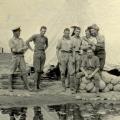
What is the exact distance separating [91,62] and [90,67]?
5.8 inches

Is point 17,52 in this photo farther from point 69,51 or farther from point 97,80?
point 97,80

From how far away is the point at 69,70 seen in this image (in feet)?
51.3

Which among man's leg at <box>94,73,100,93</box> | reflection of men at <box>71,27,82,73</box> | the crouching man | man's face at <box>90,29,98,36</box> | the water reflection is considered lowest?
the water reflection

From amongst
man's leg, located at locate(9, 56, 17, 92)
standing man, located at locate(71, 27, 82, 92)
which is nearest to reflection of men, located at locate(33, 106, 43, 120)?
man's leg, located at locate(9, 56, 17, 92)

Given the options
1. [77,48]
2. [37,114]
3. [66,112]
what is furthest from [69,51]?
[37,114]

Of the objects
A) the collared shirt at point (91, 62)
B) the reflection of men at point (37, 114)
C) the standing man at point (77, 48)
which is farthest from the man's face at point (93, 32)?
the reflection of men at point (37, 114)

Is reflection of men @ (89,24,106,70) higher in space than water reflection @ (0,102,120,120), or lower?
higher

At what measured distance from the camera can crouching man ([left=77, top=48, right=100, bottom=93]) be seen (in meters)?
15.0

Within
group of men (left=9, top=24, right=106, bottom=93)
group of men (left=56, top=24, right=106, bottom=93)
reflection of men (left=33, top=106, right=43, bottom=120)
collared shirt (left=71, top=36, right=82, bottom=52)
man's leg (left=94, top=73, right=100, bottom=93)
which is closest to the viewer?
reflection of men (left=33, top=106, right=43, bottom=120)

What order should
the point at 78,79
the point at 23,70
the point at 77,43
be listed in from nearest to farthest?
1. the point at 78,79
2. the point at 77,43
3. the point at 23,70

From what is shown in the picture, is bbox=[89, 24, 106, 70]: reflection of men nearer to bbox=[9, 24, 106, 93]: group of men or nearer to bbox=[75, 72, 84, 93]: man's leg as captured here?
bbox=[9, 24, 106, 93]: group of men

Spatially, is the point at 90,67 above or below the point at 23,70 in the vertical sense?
above

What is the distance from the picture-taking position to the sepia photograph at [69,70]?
1292 cm

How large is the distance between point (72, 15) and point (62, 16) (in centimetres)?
51
